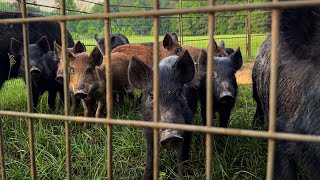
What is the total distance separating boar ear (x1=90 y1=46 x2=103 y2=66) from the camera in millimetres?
5070

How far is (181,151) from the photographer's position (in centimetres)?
325

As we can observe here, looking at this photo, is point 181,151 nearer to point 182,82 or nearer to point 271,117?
point 182,82

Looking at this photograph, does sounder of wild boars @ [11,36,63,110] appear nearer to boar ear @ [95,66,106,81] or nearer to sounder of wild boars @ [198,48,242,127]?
boar ear @ [95,66,106,81]

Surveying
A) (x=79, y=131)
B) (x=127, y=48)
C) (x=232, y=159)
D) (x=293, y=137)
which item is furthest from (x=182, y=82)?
(x=127, y=48)

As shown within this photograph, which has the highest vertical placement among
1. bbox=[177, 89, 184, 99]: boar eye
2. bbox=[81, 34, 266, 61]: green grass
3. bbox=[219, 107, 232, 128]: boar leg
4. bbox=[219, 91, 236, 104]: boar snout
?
bbox=[81, 34, 266, 61]: green grass

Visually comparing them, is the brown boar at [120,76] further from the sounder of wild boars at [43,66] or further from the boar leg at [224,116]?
the boar leg at [224,116]

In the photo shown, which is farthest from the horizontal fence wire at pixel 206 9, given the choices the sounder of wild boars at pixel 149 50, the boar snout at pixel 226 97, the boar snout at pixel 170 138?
the sounder of wild boars at pixel 149 50

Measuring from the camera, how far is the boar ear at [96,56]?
5.07 m

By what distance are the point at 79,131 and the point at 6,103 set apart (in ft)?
7.89

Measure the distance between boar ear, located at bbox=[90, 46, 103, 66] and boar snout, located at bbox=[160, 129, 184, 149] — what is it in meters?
2.73

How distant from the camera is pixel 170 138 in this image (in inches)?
101

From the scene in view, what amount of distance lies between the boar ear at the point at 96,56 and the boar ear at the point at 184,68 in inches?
80.7

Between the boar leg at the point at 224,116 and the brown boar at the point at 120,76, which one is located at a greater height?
the brown boar at the point at 120,76

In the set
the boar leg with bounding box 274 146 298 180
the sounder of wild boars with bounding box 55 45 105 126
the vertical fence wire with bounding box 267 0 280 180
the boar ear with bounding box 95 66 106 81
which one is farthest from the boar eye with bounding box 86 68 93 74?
the vertical fence wire with bounding box 267 0 280 180
